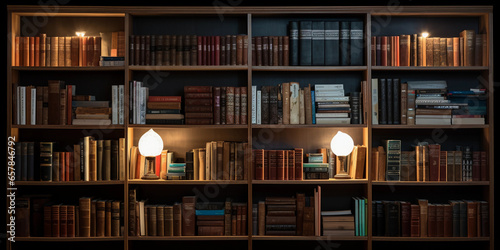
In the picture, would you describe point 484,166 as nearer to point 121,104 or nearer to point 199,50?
point 199,50

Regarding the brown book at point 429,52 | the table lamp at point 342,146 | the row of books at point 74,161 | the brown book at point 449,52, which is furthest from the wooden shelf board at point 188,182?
the brown book at point 449,52

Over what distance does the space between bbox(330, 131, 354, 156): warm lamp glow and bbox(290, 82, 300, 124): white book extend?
0.34 metres

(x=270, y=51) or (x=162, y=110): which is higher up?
(x=270, y=51)

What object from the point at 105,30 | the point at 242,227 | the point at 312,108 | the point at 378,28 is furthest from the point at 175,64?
the point at 378,28

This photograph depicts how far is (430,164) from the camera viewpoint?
11.4ft

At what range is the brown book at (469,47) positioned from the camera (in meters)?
3.48

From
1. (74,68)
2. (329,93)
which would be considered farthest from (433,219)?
(74,68)

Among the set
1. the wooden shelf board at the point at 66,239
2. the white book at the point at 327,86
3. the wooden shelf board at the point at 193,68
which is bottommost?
the wooden shelf board at the point at 66,239

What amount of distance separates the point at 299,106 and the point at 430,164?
1.13m

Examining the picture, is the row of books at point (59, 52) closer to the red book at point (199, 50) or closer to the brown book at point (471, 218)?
the red book at point (199, 50)

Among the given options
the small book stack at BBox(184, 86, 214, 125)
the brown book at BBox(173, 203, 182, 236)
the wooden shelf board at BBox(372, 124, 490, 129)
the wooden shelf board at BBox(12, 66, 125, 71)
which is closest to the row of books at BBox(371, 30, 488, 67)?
the wooden shelf board at BBox(372, 124, 490, 129)

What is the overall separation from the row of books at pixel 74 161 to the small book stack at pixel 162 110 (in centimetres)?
32

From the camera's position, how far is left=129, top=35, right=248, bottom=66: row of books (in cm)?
349

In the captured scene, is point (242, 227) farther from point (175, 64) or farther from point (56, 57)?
point (56, 57)
